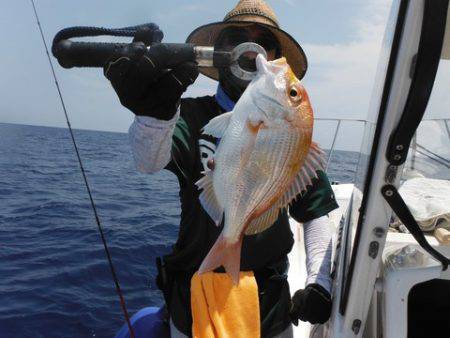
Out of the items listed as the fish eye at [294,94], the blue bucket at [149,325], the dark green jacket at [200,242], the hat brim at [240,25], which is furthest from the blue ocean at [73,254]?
the fish eye at [294,94]

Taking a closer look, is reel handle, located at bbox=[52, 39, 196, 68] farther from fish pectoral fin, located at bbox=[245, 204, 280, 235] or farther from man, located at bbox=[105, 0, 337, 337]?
fish pectoral fin, located at bbox=[245, 204, 280, 235]

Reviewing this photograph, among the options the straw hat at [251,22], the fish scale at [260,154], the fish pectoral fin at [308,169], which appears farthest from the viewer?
the straw hat at [251,22]

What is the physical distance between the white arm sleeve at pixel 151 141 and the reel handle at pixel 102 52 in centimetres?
24

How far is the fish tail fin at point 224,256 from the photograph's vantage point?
1441 millimetres

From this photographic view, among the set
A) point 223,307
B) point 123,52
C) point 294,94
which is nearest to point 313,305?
point 223,307

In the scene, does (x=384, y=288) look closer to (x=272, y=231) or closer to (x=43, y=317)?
(x=272, y=231)

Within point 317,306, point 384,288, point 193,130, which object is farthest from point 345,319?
point 193,130

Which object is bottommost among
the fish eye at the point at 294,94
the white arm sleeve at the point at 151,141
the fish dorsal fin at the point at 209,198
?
the fish dorsal fin at the point at 209,198

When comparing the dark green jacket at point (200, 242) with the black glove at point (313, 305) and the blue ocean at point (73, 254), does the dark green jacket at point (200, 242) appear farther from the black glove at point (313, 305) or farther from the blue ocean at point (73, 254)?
the blue ocean at point (73, 254)

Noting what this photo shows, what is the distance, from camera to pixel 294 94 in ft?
4.43

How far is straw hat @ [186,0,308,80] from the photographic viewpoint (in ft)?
6.52

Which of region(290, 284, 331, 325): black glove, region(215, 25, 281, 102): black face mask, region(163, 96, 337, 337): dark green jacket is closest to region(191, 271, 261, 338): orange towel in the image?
region(163, 96, 337, 337): dark green jacket

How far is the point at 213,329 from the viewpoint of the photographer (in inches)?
73.7

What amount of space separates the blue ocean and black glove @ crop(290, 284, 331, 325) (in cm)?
333
